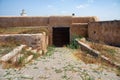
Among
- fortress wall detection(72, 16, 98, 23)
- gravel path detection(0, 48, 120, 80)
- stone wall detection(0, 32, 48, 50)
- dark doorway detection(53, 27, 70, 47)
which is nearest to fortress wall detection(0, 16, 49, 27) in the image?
dark doorway detection(53, 27, 70, 47)

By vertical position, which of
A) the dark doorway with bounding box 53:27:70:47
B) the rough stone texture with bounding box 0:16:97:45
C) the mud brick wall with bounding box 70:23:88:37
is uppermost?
the rough stone texture with bounding box 0:16:97:45

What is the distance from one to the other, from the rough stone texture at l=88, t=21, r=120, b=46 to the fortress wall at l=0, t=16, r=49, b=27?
4436mm

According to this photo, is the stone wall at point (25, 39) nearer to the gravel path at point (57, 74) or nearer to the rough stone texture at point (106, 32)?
the gravel path at point (57, 74)

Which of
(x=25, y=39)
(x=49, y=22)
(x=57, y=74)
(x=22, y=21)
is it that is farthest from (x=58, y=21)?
(x=57, y=74)

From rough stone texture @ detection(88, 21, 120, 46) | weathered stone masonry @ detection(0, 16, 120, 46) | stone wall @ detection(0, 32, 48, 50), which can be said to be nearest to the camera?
stone wall @ detection(0, 32, 48, 50)

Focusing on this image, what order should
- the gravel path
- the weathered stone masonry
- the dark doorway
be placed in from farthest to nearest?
the dark doorway < the weathered stone masonry < the gravel path

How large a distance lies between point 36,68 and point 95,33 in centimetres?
1147

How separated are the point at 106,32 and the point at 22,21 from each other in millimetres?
8212

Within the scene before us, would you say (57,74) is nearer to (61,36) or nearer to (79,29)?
(79,29)

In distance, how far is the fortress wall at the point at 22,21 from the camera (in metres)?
19.9

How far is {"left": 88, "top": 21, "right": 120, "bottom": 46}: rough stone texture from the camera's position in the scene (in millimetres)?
14633

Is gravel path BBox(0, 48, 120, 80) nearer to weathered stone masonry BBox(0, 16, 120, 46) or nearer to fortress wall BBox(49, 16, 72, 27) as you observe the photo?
weathered stone masonry BBox(0, 16, 120, 46)

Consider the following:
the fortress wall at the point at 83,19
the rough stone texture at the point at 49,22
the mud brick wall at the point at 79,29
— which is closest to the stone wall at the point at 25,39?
the rough stone texture at the point at 49,22

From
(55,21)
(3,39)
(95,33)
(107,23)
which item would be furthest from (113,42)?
(3,39)
